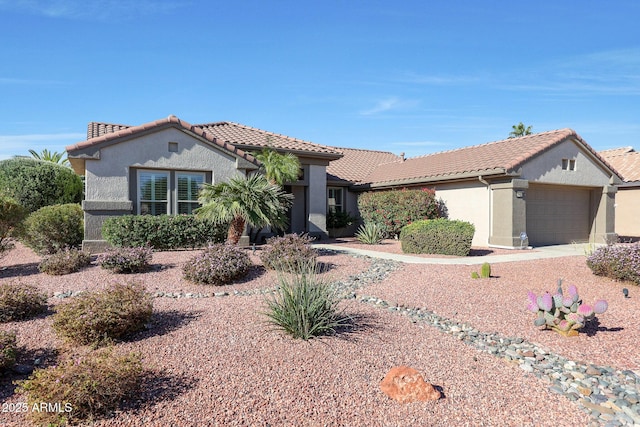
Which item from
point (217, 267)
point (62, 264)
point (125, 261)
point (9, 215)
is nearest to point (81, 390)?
point (217, 267)

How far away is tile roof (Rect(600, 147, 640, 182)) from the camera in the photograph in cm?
2073

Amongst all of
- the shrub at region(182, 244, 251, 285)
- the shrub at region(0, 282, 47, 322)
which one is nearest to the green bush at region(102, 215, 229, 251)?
the shrub at region(182, 244, 251, 285)

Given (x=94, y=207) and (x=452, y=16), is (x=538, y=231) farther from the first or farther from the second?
(x=94, y=207)

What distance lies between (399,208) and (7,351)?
14817 mm

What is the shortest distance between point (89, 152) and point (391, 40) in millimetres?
9822

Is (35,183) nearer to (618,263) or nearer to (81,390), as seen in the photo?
(81,390)

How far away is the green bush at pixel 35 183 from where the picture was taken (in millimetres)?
19781

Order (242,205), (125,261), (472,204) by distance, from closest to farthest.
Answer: (125,261) < (242,205) < (472,204)

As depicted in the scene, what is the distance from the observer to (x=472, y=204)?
16.3 meters

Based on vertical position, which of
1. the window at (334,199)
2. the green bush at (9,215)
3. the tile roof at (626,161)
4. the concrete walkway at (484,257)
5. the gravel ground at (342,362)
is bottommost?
the gravel ground at (342,362)

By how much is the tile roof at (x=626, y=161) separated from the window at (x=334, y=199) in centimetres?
1376

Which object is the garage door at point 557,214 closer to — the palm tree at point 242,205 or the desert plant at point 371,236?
the desert plant at point 371,236

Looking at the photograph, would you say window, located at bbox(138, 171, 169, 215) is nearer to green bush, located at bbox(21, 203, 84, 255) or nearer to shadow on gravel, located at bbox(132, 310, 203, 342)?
green bush, located at bbox(21, 203, 84, 255)

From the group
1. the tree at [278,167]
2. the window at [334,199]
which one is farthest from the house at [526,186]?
the tree at [278,167]
